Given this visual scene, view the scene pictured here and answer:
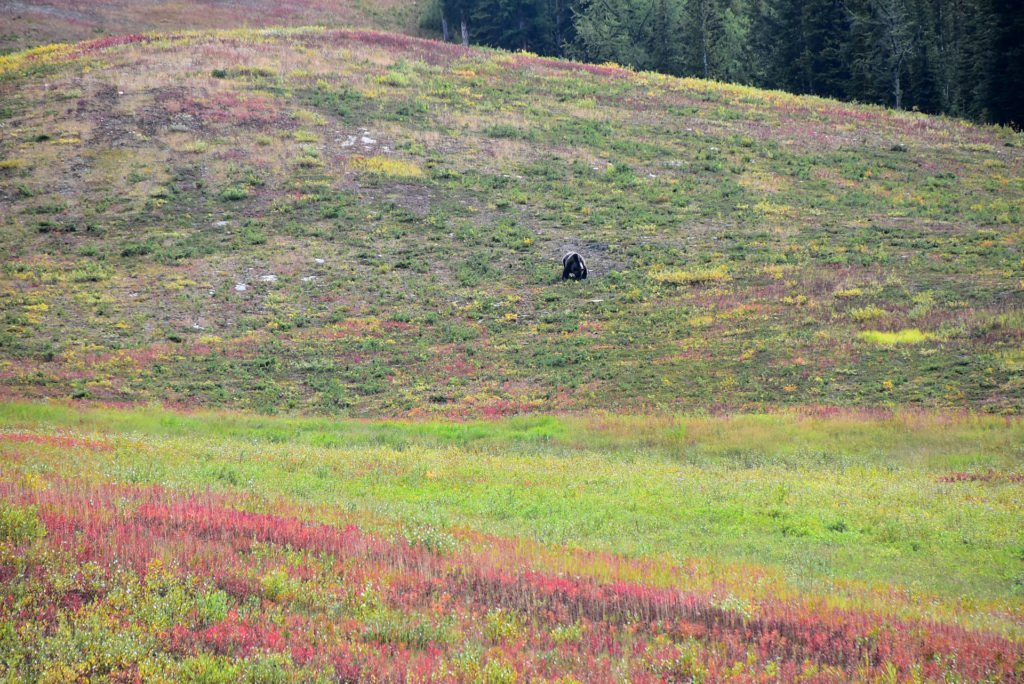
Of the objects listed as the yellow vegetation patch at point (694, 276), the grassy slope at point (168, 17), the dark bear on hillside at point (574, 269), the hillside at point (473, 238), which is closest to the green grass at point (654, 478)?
the hillside at point (473, 238)

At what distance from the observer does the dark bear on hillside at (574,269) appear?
113 ft

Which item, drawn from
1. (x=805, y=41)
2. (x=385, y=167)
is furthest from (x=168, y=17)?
(x=805, y=41)

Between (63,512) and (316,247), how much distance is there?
2955cm

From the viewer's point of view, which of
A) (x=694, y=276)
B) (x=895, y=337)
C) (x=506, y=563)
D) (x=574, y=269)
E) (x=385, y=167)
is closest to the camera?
(x=506, y=563)

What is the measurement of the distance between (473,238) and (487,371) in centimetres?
1434

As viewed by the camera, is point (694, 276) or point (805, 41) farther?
point (805, 41)

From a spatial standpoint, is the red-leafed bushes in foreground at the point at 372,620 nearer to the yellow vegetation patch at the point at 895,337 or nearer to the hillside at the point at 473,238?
the hillside at the point at 473,238

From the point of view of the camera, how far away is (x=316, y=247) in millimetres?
36875

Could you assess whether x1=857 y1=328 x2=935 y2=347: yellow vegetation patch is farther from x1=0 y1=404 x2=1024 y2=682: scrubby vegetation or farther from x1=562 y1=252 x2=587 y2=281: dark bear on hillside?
x1=562 y1=252 x2=587 y2=281: dark bear on hillside

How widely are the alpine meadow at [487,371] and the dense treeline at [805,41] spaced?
30.9 feet

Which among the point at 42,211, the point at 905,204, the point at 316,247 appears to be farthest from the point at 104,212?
the point at 905,204

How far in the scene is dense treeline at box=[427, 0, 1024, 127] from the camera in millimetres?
61625

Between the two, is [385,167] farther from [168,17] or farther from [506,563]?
[168,17]

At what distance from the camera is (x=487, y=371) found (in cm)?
2634
